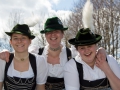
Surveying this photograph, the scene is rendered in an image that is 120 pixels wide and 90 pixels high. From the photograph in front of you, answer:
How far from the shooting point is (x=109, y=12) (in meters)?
12.9

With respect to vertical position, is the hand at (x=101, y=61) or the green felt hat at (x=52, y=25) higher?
the green felt hat at (x=52, y=25)

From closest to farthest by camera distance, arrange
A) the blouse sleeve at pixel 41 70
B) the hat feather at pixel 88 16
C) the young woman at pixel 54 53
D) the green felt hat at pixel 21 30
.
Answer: the green felt hat at pixel 21 30 → the blouse sleeve at pixel 41 70 → the hat feather at pixel 88 16 → the young woman at pixel 54 53

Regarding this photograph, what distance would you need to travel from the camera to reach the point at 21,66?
297 cm

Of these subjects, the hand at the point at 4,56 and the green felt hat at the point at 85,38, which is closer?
the green felt hat at the point at 85,38

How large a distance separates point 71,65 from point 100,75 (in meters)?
0.40

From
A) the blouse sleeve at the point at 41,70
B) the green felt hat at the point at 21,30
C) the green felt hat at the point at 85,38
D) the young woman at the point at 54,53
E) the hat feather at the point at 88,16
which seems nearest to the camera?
the green felt hat at the point at 85,38

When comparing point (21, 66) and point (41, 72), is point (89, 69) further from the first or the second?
point (21, 66)

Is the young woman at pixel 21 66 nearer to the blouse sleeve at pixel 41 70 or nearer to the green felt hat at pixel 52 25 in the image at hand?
the blouse sleeve at pixel 41 70

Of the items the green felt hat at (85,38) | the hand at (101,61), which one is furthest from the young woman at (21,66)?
the hand at (101,61)

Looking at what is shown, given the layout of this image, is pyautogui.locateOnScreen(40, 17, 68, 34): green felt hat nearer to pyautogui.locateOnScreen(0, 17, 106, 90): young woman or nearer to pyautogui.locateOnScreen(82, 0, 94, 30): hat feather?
pyautogui.locateOnScreen(0, 17, 106, 90): young woman

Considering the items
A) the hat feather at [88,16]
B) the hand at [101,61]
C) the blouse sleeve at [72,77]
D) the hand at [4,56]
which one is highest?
the hat feather at [88,16]

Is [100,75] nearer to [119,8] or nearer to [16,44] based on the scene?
[16,44]

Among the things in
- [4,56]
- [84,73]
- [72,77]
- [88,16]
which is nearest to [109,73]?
[84,73]

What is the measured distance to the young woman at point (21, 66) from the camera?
9.45 feet
